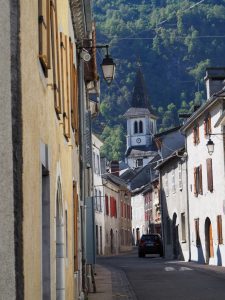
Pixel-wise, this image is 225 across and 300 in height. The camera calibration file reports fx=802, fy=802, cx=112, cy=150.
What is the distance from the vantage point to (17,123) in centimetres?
503

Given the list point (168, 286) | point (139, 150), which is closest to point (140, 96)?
point (139, 150)

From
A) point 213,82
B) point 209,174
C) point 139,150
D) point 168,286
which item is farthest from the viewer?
point 139,150

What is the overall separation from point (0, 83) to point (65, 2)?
20.4 feet

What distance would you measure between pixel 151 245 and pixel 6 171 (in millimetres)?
48140

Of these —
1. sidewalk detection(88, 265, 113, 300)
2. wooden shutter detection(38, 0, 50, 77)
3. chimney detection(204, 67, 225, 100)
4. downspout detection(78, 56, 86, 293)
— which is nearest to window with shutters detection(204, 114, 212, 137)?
chimney detection(204, 67, 225, 100)

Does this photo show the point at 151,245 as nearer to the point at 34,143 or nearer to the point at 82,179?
the point at 82,179

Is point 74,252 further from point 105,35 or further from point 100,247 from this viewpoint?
point 105,35

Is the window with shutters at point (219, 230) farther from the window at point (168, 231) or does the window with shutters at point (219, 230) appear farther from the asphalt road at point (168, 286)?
the window at point (168, 231)

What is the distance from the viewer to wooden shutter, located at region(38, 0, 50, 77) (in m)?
6.55

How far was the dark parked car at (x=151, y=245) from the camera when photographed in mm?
51947

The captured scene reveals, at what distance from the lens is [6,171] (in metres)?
4.92

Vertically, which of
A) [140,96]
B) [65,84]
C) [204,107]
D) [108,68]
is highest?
[140,96]

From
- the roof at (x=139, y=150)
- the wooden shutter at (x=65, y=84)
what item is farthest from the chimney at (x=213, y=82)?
the roof at (x=139, y=150)

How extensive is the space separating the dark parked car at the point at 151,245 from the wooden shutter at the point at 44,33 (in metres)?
44.9
